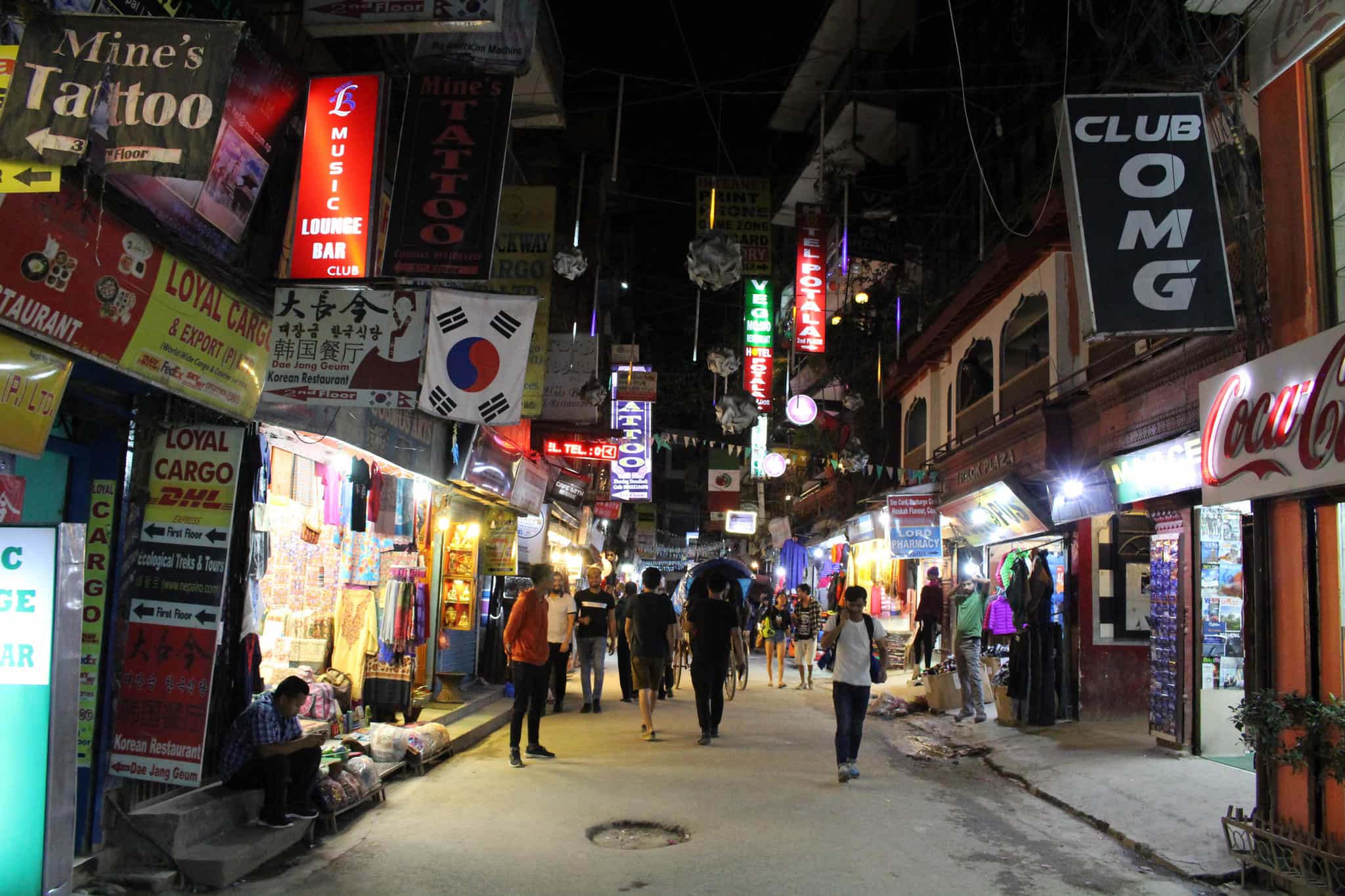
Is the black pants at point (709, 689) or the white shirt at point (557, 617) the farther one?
the white shirt at point (557, 617)

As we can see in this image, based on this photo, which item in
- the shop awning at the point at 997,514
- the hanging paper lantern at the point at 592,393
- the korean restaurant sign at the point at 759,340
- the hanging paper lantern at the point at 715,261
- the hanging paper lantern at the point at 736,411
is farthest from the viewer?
the korean restaurant sign at the point at 759,340

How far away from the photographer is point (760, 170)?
89.7ft

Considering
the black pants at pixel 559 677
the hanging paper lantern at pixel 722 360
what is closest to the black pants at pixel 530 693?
the black pants at pixel 559 677

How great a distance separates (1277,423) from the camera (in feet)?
22.3

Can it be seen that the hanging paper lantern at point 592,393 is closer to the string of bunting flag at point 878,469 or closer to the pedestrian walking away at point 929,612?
the string of bunting flag at point 878,469

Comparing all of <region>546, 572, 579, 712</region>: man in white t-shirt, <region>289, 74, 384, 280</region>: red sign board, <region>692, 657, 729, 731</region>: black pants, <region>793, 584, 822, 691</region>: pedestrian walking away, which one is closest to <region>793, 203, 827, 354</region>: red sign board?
<region>793, 584, 822, 691</region>: pedestrian walking away

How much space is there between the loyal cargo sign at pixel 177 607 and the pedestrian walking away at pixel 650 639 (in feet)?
20.5

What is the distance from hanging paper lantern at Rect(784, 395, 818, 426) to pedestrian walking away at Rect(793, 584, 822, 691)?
371 cm

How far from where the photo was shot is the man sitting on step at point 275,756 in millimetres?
6785

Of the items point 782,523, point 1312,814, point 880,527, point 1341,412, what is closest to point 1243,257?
point 1341,412

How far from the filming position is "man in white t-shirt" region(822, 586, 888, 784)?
9.73 meters

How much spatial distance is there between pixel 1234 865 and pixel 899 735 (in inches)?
272

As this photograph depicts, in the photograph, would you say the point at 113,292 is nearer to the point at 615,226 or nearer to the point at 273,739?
the point at 273,739

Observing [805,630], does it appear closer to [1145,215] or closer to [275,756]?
[1145,215]
